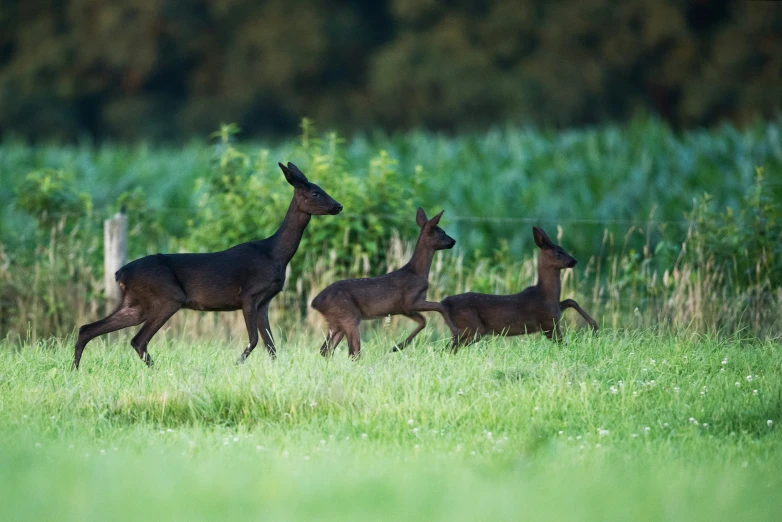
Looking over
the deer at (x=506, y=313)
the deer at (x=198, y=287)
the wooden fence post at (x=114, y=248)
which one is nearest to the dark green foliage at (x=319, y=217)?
the wooden fence post at (x=114, y=248)

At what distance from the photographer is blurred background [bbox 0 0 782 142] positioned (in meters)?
29.9

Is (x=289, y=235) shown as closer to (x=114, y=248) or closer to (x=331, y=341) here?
(x=331, y=341)

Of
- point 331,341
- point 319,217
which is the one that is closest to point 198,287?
point 331,341

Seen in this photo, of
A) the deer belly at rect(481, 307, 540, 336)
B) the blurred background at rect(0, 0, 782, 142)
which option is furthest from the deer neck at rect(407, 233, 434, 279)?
the blurred background at rect(0, 0, 782, 142)

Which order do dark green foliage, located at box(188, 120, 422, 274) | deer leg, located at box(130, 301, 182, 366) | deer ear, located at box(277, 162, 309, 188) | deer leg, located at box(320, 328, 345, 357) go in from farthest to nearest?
dark green foliage, located at box(188, 120, 422, 274)
deer ear, located at box(277, 162, 309, 188)
deer leg, located at box(320, 328, 345, 357)
deer leg, located at box(130, 301, 182, 366)

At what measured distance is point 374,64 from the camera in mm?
32312

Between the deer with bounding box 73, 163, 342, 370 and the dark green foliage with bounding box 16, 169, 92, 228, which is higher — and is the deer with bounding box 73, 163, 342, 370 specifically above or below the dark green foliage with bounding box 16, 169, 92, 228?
below

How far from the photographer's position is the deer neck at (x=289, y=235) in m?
8.65

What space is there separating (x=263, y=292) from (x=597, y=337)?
2418mm

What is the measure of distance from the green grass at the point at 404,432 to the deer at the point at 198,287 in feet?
0.89

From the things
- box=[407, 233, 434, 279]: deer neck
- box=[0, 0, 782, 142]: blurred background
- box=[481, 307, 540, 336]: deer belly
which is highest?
box=[0, 0, 782, 142]: blurred background

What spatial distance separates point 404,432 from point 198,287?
2.36 m

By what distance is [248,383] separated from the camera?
7230 mm

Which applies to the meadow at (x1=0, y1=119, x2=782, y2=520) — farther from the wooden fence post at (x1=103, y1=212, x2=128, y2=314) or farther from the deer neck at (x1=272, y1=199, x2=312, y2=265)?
the deer neck at (x1=272, y1=199, x2=312, y2=265)
